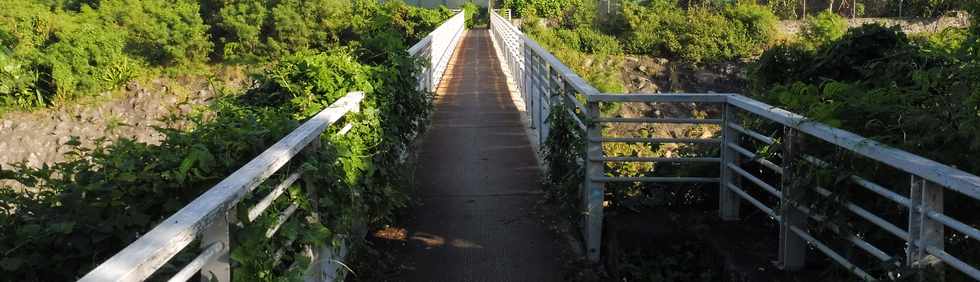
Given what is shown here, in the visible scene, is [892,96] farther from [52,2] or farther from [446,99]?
[52,2]

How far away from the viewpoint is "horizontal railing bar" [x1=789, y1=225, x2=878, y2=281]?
3.72 metres

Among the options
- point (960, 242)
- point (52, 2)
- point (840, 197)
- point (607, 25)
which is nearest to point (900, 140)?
point (840, 197)

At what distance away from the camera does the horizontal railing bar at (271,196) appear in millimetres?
3178

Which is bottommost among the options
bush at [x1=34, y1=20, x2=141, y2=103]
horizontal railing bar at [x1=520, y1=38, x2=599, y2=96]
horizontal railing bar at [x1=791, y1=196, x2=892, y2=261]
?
bush at [x1=34, y1=20, x2=141, y2=103]

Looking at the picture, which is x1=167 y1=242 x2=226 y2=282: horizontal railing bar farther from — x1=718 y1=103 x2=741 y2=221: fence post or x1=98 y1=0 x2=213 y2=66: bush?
x1=98 y1=0 x2=213 y2=66: bush

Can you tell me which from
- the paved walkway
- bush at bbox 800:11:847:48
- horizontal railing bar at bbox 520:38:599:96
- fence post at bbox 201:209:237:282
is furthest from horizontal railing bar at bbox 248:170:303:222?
bush at bbox 800:11:847:48

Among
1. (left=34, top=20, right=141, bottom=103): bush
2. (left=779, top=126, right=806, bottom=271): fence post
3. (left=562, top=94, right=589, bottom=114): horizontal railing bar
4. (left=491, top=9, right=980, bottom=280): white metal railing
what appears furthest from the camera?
(left=34, top=20, right=141, bottom=103): bush

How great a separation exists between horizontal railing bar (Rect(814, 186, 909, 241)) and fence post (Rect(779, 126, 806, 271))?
295mm

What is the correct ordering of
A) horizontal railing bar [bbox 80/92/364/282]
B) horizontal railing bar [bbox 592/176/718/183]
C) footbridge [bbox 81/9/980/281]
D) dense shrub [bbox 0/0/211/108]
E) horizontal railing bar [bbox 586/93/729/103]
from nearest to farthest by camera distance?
horizontal railing bar [bbox 80/92/364/282] → footbridge [bbox 81/9/980/281] → horizontal railing bar [bbox 586/93/729/103] → horizontal railing bar [bbox 592/176/718/183] → dense shrub [bbox 0/0/211/108]

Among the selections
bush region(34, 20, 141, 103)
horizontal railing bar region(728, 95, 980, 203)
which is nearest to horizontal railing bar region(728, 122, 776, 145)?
horizontal railing bar region(728, 95, 980, 203)

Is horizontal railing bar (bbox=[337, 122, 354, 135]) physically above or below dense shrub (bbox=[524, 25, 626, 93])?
above

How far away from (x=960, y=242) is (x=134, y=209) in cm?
306

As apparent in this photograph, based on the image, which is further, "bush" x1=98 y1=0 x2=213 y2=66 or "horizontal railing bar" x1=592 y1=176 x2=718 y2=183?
"bush" x1=98 y1=0 x2=213 y2=66

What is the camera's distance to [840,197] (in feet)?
12.9
